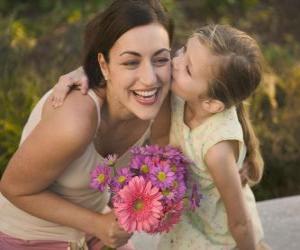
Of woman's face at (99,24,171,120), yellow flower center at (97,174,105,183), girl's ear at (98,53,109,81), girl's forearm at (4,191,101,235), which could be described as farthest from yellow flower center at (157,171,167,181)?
girl's ear at (98,53,109,81)

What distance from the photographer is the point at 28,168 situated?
2.73 metres

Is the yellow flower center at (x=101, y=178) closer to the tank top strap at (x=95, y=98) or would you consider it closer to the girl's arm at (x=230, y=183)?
the tank top strap at (x=95, y=98)

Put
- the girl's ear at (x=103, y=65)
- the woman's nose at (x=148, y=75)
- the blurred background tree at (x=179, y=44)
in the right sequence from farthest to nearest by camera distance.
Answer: the blurred background tree at (x=179, y=44) < the girl's ear at (x=103, y=65) < the woman's nose at (x=148, y=75)

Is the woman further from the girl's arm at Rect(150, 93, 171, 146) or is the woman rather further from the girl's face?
the girl's arm at Rect(150, 93, 171, 146)

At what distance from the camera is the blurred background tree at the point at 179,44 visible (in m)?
4.98

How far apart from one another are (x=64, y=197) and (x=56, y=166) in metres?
0.26

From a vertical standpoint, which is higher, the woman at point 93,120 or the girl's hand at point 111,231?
the woman at point 93,120

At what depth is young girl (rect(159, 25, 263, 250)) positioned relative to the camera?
2.68 m

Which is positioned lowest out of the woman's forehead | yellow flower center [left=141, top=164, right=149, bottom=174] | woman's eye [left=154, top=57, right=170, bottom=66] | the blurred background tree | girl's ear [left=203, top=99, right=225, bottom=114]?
the blurred background tree

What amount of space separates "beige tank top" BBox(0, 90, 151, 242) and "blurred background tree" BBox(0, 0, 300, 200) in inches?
69.6

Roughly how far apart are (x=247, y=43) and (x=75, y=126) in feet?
2.46

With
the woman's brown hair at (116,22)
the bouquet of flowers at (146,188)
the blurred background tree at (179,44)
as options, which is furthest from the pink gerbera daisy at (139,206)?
the blurred background tree at (179,44)

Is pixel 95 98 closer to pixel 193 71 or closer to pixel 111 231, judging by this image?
pixel 193 71

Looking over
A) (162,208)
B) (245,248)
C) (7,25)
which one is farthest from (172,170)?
(7,25)
